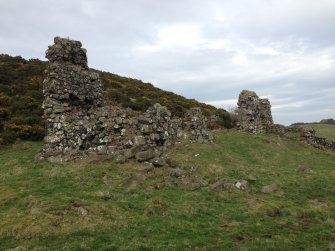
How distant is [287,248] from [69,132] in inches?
730

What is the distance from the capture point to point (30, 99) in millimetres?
43688

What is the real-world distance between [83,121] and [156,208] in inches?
481

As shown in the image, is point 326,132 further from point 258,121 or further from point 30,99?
point 30,99

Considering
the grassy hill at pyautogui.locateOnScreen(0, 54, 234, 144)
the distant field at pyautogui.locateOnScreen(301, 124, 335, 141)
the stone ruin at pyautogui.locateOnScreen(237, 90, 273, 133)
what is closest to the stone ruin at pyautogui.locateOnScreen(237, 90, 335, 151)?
the stone ruin at pyautogui.locateOnScreen(237, 90, 273, 133)

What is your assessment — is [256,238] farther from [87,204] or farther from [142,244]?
[87,204]

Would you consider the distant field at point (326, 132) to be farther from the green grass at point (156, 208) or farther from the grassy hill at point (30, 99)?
the green grass at point (156, 208)

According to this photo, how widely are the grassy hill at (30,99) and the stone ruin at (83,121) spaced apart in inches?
328

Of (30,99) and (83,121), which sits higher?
(30,99)

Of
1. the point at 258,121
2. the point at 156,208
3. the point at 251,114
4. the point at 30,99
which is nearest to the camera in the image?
the point at 156,208

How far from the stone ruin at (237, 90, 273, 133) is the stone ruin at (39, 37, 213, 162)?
1885 centimetres

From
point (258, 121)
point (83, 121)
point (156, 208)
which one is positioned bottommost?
point (156, 208)

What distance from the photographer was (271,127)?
51.5 m

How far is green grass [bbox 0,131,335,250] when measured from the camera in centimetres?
1586

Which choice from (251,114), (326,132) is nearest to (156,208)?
(251,114)
